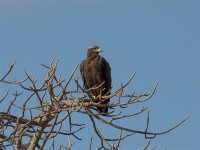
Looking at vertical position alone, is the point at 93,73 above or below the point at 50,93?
above

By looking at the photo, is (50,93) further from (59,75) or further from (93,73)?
(93,73)

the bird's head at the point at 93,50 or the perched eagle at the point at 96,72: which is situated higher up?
the bird's head at the point at 93,50

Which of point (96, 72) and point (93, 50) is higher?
point (93, 50)

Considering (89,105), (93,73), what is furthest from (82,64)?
(89,105)

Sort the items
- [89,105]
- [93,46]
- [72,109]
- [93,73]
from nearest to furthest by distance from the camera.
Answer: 1. [72,109]
2. [89,105]
3. [93,73]
4. [93,46]

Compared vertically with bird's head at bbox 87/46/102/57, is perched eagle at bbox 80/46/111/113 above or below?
below

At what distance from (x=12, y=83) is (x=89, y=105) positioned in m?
0.94

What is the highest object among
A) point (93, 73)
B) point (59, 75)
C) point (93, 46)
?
point (93, 46)

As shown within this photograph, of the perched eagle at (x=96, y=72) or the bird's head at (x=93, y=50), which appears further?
the bird's head at (x=93, y=50)

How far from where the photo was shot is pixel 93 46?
32.3 ft

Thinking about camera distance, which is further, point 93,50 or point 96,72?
point 93,50

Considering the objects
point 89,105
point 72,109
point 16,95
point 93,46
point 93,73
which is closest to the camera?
point 72,109

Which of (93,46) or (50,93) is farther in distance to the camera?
(93,46)

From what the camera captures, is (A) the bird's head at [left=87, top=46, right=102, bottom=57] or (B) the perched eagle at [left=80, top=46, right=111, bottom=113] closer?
(B) the perched eagle at [left=80, top=46, right=111, bottom=113]
